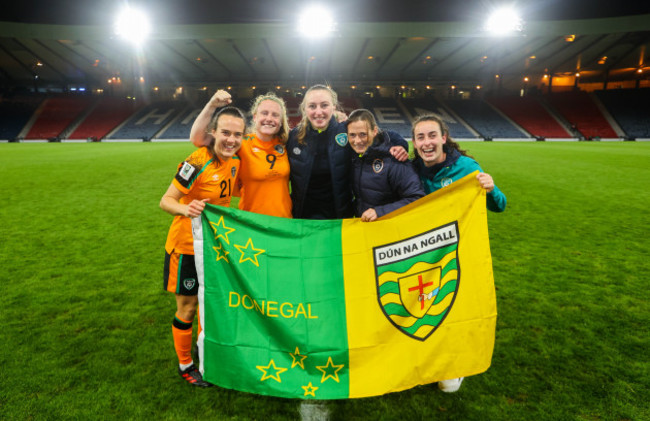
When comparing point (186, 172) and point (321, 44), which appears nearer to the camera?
point (186, 172)

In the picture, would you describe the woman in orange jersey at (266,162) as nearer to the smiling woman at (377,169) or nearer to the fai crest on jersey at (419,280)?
the smiling woman at (377,169)

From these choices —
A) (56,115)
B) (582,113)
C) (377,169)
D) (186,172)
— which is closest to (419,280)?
(377,169)

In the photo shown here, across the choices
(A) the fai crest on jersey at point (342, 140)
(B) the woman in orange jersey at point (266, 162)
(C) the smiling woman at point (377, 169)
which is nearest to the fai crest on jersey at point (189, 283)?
(B) the woman in orange jersey at point (266, 162)

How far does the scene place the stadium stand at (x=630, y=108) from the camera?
3447 cm

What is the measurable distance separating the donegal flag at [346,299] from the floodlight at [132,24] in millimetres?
30323

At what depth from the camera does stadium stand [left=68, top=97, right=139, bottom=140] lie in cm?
3691

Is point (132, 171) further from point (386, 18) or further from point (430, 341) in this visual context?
point (386, 18)

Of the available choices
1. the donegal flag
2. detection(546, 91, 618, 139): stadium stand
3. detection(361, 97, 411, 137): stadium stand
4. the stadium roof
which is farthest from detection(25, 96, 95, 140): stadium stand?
detection(546, 91, 618, 139): stadium stand

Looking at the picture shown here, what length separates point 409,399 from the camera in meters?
2.46

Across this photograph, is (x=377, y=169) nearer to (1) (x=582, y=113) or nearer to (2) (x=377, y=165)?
(2) (x=377, y=165)

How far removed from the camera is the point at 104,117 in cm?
4028

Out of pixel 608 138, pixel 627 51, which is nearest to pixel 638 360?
pixel 608 138

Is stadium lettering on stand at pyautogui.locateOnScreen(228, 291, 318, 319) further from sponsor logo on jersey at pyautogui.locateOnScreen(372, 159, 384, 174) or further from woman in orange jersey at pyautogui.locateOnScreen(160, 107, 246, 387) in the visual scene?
sponsor logo on jersey at pyautogui.locateOnScreen(372, 159, 384, 174)

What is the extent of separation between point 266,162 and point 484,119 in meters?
42.4
